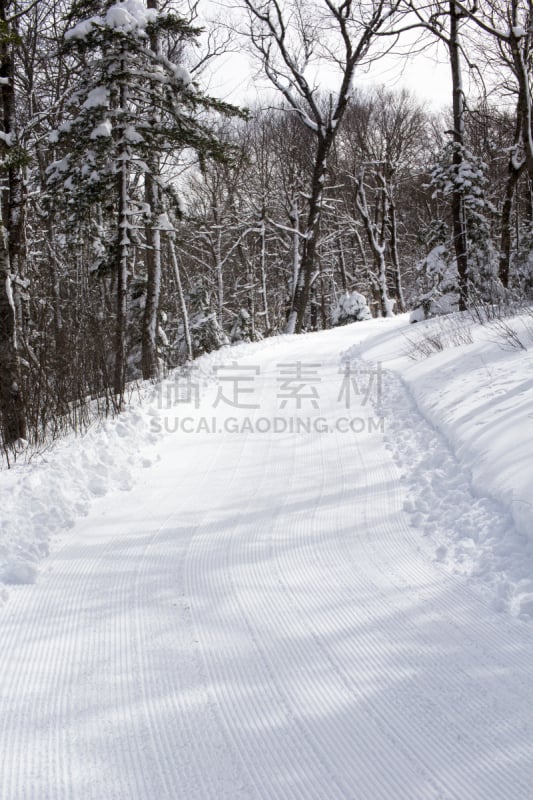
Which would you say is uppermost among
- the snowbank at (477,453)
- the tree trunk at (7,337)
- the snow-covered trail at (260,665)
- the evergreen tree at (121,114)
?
the evergreen tree at (121,114)

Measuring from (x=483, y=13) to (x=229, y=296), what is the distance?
69.4 ft

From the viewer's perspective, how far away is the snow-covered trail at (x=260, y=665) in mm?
2209

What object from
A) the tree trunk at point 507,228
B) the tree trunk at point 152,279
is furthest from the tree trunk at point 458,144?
the tree trunk at point 152,279

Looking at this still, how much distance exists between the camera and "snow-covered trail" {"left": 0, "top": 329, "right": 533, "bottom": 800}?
2.21 meters

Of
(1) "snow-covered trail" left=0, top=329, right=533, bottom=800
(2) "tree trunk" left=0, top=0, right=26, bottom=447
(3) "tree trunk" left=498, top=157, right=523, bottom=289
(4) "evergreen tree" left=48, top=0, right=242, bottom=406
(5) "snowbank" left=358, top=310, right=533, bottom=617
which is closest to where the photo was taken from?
(1) "snow-covered trail" left=0, top=329, right=533, bottom=800

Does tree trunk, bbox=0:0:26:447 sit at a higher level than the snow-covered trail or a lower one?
higher

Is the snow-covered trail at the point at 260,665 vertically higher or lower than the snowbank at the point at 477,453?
lower

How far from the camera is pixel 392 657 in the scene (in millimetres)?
2848

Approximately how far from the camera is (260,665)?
2.87 m

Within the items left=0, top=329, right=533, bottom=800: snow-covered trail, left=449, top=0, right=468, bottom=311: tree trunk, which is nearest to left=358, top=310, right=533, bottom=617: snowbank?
left=0, top=329, right=533, bottom=800: snow-covered trail

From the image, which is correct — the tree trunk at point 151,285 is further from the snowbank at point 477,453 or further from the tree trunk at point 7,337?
the snowbank at point 477,453

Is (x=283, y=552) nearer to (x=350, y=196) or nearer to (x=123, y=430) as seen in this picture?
(x=123, y=430)

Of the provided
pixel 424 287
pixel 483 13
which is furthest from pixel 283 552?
pixel 424 287

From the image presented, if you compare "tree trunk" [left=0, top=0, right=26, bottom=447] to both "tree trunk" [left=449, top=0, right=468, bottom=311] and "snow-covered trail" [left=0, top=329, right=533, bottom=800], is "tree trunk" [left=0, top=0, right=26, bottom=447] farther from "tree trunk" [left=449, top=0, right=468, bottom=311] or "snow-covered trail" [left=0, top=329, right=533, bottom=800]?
"tree trunk" [left=449, top=0, right=468, bottom=311]
